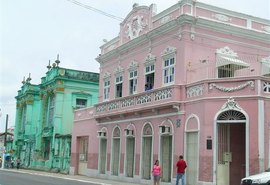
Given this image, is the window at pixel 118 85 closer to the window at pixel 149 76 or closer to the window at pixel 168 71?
the window at pixel 149 76

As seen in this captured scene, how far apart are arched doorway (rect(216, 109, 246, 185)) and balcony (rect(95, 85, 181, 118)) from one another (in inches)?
122

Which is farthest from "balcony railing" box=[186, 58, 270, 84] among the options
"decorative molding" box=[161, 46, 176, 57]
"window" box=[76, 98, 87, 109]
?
"window" box=[76, 98, 87, 109]

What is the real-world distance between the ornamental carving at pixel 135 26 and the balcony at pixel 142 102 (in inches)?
173

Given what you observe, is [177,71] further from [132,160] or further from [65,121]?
[65,121]

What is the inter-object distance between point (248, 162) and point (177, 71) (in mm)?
6739

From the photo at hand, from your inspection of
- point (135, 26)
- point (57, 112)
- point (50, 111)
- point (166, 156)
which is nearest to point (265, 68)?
point (166, 156)

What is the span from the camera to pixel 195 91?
73.4 feet

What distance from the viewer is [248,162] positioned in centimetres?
1983

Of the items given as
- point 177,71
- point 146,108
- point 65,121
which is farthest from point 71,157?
point 177,71

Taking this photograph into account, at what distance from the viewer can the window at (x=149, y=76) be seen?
27.0 m

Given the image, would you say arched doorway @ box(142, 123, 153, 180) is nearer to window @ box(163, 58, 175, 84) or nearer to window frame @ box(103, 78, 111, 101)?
window @ box(163, 58, 175, 84)

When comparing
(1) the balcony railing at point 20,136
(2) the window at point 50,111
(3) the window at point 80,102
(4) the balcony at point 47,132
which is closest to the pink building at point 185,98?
(3) the window at point 80,102

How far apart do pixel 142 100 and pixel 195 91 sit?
489 cm

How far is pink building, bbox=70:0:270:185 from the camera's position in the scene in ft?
68.0
